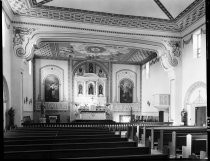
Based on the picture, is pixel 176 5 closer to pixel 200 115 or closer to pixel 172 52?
pixel 172 52

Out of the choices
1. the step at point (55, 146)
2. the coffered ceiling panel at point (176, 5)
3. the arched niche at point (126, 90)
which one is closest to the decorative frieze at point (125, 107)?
the arched niche at point (126, 90)

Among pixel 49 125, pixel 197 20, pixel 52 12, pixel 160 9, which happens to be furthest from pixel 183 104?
pixel 52 12

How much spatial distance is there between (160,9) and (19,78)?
7.97 m

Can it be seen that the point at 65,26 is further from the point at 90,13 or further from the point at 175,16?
the point at 175,16

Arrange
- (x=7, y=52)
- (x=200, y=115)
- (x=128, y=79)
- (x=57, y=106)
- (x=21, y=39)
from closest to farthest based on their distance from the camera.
Answer: 1. (x=7, y=52)
2. (x=21, y=39)
3. (x=200, y=115)
4. (x=57, y=106)
5. (x=128, y=79)

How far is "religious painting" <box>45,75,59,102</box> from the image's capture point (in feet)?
60.5

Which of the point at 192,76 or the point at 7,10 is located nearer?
the point at 7,10

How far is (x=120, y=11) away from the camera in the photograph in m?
10.7

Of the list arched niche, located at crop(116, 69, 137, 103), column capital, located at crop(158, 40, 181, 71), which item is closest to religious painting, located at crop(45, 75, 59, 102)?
arched niche, located at crop(116, 69, 137, 103)

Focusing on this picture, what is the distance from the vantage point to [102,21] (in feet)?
37.9

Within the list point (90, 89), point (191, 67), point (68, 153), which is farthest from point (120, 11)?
point (90, 89)

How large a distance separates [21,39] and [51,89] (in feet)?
26.6

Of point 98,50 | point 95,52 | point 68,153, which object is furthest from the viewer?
point 95,52

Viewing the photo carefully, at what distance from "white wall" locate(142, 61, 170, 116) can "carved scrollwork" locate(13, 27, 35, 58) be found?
10345 mm
